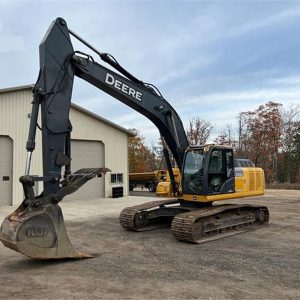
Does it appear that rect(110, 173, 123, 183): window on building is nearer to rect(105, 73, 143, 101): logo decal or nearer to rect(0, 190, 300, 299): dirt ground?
rect(0, 190, 300, 299): dirt ground

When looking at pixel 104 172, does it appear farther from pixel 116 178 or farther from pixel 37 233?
pixel 116 178

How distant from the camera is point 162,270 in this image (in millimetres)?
6719

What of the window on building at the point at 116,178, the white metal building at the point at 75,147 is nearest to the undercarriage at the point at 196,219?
the white metal building at the point at 75,147

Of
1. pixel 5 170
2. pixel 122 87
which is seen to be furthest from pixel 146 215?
pixel 5 170

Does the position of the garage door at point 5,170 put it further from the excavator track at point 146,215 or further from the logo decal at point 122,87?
the logo decal at point 122,87

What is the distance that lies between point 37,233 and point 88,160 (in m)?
14.7

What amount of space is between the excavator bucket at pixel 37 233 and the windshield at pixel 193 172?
383cm

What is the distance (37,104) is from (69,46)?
54.5 inches

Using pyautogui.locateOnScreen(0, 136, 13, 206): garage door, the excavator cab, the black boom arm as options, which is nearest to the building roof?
pyautogui.locateOnScreen(0, 136, 13, 206): garage door

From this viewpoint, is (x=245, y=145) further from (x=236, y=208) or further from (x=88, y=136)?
(x=236, y=208)

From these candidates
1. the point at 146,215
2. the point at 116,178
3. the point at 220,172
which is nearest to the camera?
the point at 220,172

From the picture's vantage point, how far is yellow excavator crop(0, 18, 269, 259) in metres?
6.81

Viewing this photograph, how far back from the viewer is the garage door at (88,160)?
20594mm

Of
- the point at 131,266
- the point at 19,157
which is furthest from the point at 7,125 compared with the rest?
the point at 131,266
